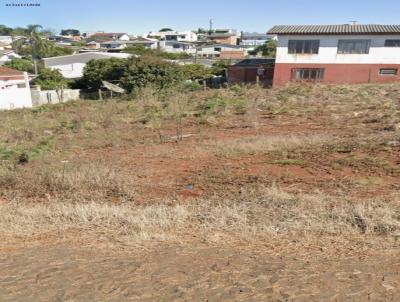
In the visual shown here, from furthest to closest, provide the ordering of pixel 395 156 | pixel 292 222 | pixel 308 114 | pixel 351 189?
pixel 308 114, pixel 395 156, pixel 351 189, pixel 292 222

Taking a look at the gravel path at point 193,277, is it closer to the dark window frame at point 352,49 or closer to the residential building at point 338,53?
the residential building at point 338,53

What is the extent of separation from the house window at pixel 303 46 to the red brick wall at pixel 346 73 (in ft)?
3.42

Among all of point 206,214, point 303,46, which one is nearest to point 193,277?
point 206,214

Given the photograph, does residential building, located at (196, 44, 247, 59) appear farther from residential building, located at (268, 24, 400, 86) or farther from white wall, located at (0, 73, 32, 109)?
white wall, located at (0, 73, 32, 109)

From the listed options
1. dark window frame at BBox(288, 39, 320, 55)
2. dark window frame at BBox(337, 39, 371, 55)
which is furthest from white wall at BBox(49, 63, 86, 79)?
dark window frame at BBox(337, 39, 371, 55)

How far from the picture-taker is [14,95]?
88.8 feet

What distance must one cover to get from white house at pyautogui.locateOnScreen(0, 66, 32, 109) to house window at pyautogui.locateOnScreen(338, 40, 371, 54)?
78.3 feet

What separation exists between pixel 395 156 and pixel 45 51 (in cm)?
5469

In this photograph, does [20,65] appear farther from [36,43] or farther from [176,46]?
[176,46]

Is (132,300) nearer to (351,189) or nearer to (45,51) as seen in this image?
(351,189)

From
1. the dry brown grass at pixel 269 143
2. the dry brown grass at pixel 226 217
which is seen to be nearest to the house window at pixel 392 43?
the dry brown grass at pixel 269 143

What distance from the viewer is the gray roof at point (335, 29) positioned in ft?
87.4

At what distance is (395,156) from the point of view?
27.5ft

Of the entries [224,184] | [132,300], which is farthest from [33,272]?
[224,184]
